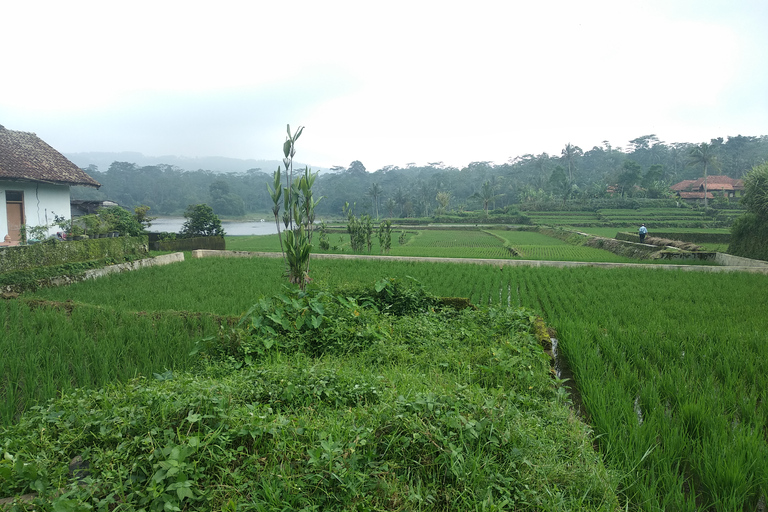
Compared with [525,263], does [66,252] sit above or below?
above

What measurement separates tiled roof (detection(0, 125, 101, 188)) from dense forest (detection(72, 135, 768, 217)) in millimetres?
39484

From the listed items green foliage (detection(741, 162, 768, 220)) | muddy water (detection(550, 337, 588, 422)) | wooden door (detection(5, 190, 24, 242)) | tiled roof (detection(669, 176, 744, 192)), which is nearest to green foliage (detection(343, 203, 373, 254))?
wooden door (detection(5, 190, 24, 242))

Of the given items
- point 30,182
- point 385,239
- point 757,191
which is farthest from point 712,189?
point 30,182

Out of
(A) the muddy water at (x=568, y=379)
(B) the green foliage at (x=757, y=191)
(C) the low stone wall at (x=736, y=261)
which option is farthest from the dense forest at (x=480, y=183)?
(A) the muddy water at (x=568, y=379)

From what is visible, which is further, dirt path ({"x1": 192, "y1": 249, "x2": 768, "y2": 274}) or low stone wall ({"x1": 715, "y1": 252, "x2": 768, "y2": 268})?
low stone wall ({"x1": 715, "y1": 252, "x2": 768, "y2": 268})

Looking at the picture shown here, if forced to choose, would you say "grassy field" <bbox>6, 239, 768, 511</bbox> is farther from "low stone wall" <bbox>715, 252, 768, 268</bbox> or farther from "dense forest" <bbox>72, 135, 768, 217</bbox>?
"dense forest" <bbox>72, 135, 768, 217</bbox>

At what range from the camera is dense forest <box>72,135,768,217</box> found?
51500 millimetres

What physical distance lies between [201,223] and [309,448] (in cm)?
2085

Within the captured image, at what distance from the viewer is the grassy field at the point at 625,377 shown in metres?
2.10

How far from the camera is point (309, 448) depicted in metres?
2.07

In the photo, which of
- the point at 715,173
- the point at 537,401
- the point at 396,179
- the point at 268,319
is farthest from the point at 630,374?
the point at 396,179

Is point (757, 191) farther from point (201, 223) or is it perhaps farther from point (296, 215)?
point (201, 223)

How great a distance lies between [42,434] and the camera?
2.12 meters

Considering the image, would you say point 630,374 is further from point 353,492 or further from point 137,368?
point 137,368
